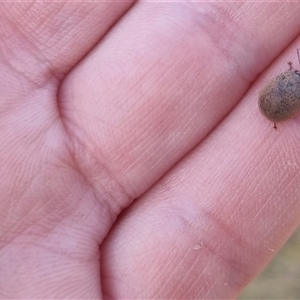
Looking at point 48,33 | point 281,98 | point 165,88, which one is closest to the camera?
point 281,98

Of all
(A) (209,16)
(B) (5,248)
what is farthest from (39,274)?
(A) (209,16)

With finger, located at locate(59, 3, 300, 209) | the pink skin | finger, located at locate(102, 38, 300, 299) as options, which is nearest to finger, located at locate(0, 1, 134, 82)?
the pink skin

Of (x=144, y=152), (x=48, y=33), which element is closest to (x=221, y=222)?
(x=144, y=152)

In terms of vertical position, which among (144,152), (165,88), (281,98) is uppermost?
(281,98)

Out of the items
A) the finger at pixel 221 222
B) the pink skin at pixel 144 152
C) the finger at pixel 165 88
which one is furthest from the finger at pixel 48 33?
the finger at pixel 221 222

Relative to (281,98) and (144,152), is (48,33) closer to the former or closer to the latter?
(144,152)

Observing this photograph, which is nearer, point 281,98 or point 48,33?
point 281,98
